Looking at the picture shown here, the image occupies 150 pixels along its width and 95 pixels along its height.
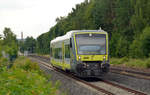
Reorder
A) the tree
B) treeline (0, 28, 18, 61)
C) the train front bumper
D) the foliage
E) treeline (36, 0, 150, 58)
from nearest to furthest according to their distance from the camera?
1. treeline (0, 28, 18, 61)
2. the tree
3. the train front bumper
4. treeline (36, 0, 150, 58)
5. the foliage

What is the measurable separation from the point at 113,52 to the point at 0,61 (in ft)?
117

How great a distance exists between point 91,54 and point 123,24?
35884mm

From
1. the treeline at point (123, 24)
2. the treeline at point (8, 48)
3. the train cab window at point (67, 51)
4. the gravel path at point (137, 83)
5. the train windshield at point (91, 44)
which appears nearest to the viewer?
the treeline at point (8, 48)

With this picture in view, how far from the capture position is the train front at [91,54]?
1545cm

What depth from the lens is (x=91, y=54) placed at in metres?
15.8

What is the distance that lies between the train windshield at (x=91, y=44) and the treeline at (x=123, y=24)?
54.5ft

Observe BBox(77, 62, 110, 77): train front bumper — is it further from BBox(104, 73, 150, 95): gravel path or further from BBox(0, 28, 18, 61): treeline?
BBox(0, 28, 18, 61): treeline

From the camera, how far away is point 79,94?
Answer: 11.3 metres

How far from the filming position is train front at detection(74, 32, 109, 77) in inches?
608

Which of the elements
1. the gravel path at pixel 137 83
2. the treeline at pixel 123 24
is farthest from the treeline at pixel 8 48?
the treeline at pixel 123 24

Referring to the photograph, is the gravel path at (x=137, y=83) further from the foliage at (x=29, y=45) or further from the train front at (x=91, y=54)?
the foliage at (x=29, y=45)

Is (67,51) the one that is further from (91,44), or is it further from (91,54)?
(91,54)

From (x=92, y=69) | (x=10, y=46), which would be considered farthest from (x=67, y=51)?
(x=10, y=46)

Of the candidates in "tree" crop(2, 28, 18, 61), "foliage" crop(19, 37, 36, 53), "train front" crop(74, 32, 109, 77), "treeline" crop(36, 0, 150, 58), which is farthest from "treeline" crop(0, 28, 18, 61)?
"foliage" crop(19, 37, 36, 53)
